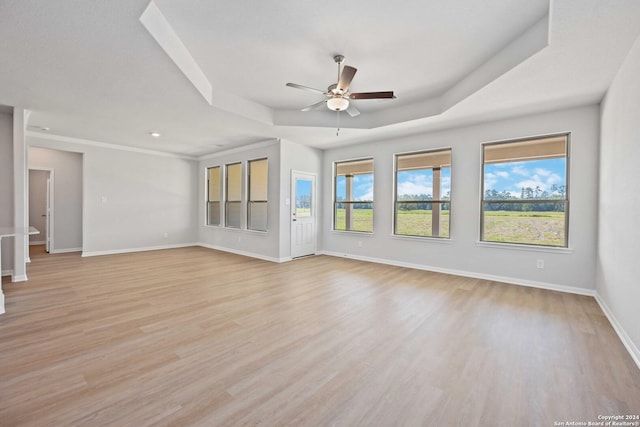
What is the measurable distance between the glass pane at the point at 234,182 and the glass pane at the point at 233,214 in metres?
0.14

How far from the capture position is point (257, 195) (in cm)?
693

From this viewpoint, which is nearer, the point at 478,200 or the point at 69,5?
the point at 69,5

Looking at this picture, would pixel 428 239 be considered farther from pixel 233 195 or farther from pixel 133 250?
pixel 133 250

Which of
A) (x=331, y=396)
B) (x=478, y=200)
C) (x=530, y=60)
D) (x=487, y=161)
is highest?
(x=530, y=60)

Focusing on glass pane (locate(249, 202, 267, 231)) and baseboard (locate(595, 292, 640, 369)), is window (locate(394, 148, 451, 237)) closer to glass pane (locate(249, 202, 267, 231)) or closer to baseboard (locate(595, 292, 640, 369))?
baseboard (locate(595, 292, 640, 369))

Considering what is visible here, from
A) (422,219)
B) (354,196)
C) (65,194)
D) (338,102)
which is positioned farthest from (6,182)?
(422,219)

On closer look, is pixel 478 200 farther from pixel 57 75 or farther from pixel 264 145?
pixel 57 75

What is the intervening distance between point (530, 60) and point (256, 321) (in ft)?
12.4

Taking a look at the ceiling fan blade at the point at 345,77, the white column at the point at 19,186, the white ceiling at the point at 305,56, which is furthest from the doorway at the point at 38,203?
the ceiling fan blade at the point at 345,77

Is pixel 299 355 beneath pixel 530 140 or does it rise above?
beneath

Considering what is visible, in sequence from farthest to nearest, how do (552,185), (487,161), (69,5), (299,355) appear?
(487,161), (552,185), (299,355), (69,5)

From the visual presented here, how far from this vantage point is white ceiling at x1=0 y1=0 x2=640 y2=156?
2.29 meters

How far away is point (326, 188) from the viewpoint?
6910 millimetres

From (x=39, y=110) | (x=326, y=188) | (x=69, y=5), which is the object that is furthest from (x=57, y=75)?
(x=326, y=188)
